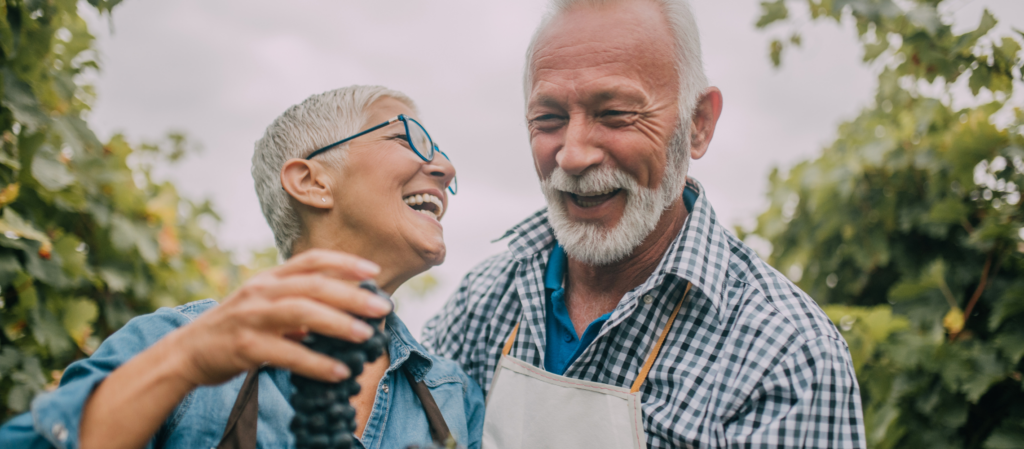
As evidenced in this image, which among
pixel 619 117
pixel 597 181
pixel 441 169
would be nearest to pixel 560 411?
pixel 597 181

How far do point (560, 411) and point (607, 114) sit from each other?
3.50ft

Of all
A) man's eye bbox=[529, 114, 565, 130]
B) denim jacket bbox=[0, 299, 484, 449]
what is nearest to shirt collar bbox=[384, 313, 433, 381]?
denim jacket bbox=[0, 299, 484, 449]

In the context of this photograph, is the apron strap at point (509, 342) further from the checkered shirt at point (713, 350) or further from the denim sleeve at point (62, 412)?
the denim sleeve at point (62, 412)

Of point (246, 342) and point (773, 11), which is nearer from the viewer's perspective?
point (246, 342)

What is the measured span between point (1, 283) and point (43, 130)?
59 cm

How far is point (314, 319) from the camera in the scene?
1.10 m

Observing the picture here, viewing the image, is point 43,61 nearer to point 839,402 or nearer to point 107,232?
point 107,232

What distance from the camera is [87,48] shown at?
2.86 m

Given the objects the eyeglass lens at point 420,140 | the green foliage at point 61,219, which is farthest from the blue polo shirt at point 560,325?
the green foliage at point 61,219

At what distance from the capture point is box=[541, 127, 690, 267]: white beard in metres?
2.32

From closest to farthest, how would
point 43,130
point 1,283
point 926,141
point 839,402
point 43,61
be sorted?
point 839,402, point 1,283, point 43,130, point 43,61, point 926,141

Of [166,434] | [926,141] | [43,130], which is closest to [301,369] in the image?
[166,434]

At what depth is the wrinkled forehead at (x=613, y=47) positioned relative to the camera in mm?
2287

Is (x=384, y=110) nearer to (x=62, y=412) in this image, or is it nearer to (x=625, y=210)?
(x=625, y=210)
